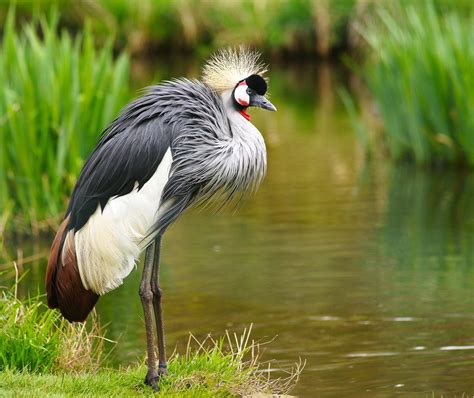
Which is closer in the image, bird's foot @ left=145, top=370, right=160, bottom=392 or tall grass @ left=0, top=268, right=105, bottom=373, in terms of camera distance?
bird's foot @ left=145, top=370, right=160, bottom=392

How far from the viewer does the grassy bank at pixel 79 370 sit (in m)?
5.74

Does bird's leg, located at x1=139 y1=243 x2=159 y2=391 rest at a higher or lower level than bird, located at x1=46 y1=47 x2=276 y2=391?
lower

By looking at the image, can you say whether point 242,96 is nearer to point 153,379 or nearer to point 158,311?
point 158,311

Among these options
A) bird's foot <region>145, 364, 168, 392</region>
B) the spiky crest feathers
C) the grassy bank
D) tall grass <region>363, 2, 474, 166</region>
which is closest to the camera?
the grassy bank

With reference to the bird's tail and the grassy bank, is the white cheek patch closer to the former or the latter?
the bird's tail

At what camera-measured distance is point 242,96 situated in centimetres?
606

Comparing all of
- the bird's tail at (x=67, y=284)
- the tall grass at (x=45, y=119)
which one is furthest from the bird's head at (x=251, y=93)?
the tall grass at (x=45, y=119)

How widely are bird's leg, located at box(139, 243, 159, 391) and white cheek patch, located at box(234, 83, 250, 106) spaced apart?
932 mm

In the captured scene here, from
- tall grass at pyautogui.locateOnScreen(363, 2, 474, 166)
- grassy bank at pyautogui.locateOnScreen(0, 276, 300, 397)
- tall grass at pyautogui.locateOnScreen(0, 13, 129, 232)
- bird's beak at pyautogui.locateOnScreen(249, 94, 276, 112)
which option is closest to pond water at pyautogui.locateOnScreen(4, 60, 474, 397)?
tall grass at pyautogui.locateOnScreen(363, 2, 474, 166)

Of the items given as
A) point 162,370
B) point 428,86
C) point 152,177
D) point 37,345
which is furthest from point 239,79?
point 428,86

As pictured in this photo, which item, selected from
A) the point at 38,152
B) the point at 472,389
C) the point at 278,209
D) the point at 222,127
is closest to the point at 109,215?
the point at 222,127

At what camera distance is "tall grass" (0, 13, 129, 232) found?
34.0 feet

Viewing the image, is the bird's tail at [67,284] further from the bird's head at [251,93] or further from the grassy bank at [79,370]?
the bird's head at [251,93]

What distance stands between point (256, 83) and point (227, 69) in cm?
20
